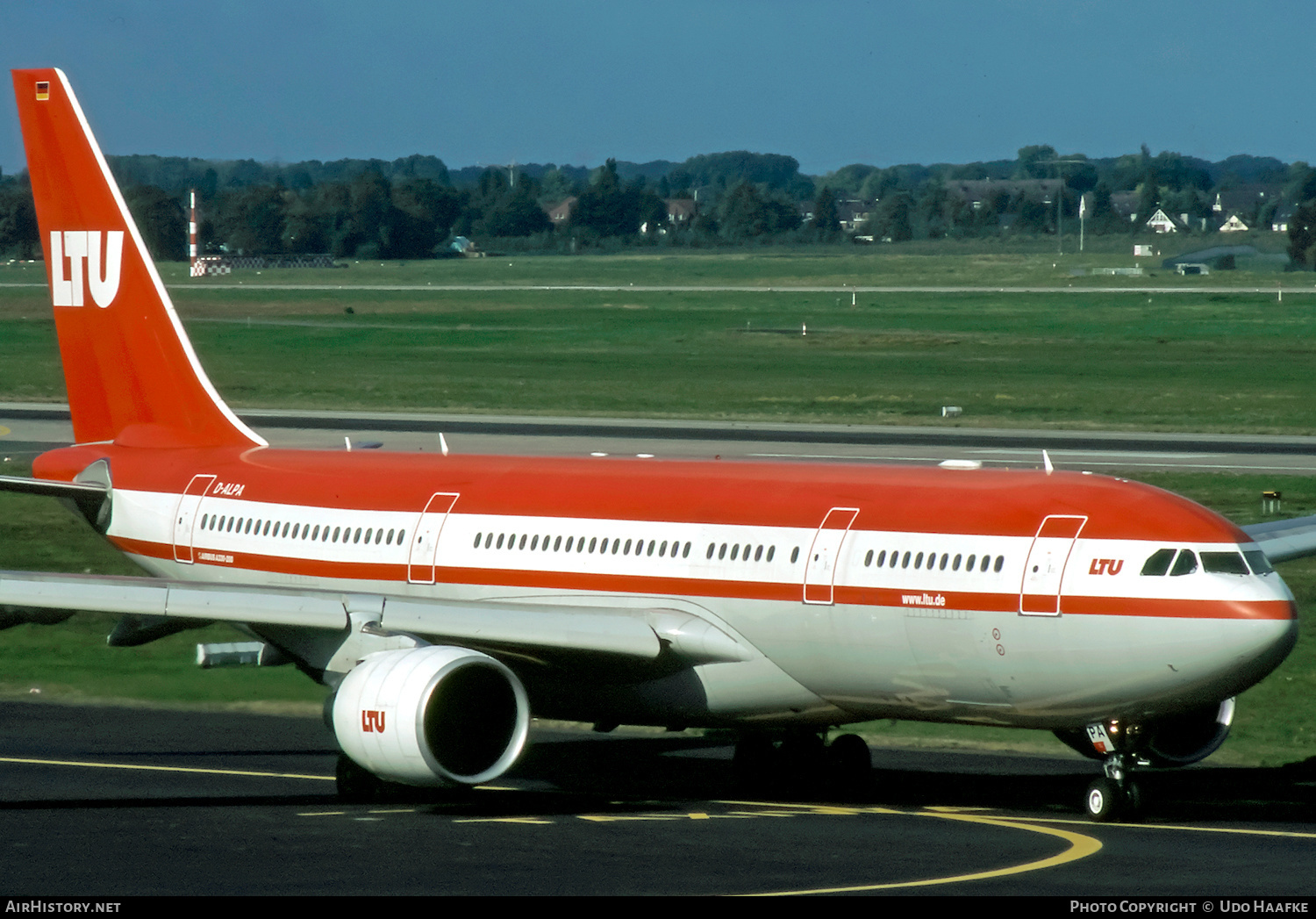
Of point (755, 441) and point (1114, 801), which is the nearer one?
point (1114, 801)

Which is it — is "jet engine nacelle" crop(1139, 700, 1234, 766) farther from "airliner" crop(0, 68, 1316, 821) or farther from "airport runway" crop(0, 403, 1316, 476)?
"airport runway" crop(0, 403, 1316, 476)

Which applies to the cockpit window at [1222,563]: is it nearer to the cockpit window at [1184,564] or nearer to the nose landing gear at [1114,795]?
the cockpit window at [1184,564]

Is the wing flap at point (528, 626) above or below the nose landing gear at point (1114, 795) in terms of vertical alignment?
above

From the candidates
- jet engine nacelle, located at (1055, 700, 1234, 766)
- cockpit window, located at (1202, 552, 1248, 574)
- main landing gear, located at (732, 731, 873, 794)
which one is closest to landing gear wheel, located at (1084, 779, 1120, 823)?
jet engine nacelle, located at (1055, 700, 1234, 766)

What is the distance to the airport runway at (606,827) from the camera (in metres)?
22.4

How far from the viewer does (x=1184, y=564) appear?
81.2ft

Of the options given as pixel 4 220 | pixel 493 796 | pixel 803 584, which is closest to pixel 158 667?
pixel 493 796

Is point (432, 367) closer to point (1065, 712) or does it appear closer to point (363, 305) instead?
point (363, 305)

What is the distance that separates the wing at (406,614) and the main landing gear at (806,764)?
3.06 m

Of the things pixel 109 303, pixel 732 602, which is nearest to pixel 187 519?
pixel 109 303

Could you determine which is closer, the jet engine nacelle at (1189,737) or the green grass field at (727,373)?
the jet engine nacelle at (1189,737)

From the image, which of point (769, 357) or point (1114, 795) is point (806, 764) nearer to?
point (1114, 795)

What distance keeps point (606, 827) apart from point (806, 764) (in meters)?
4.76

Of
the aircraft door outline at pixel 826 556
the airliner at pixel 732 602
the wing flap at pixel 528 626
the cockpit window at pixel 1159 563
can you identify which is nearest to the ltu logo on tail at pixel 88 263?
the airliner at pixel 732 602
